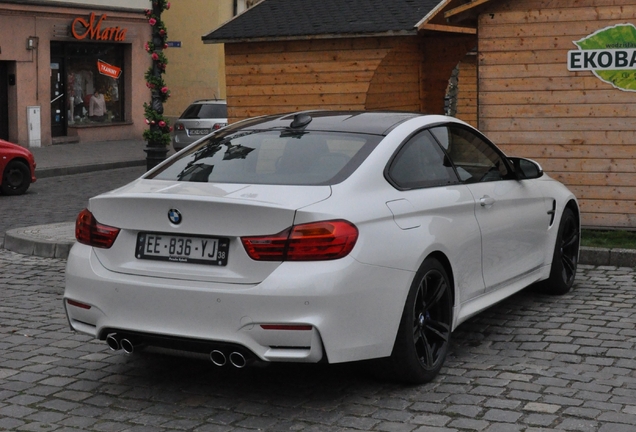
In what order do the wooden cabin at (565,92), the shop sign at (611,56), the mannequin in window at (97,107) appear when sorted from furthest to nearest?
1. the mannequin in window at (97,107)
2. the wooden cabin at (565,92)
3. the shop sign at (611,56)

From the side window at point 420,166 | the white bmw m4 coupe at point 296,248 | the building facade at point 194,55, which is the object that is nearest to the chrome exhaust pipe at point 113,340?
the white bmw m4 coupe at point 296,248

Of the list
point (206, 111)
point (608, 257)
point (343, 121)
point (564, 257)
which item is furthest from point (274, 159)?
point (206, 111)

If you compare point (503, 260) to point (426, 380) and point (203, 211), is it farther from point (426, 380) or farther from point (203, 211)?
point (203, 211)

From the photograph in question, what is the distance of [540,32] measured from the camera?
11445 mm

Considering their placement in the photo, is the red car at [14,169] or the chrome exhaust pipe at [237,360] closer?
the chrome exhaust pipe at [237,360]

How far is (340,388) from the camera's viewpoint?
5.82m

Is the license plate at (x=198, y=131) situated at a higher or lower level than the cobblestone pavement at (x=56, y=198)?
higher

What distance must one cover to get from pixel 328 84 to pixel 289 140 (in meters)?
8.84

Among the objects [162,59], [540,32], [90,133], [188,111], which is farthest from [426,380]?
[90,133]

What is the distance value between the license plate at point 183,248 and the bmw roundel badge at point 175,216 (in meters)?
A: 0.08

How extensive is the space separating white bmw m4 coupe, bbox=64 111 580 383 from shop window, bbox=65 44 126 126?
2533cm

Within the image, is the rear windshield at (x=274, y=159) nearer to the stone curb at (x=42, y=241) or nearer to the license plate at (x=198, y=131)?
the stone curb at (x=42, y=241)

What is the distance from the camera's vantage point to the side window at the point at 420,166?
599 cm

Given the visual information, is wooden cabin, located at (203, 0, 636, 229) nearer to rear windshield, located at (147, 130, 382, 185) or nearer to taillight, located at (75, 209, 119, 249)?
rear windshield, located at (147, 130, 382, 185)
